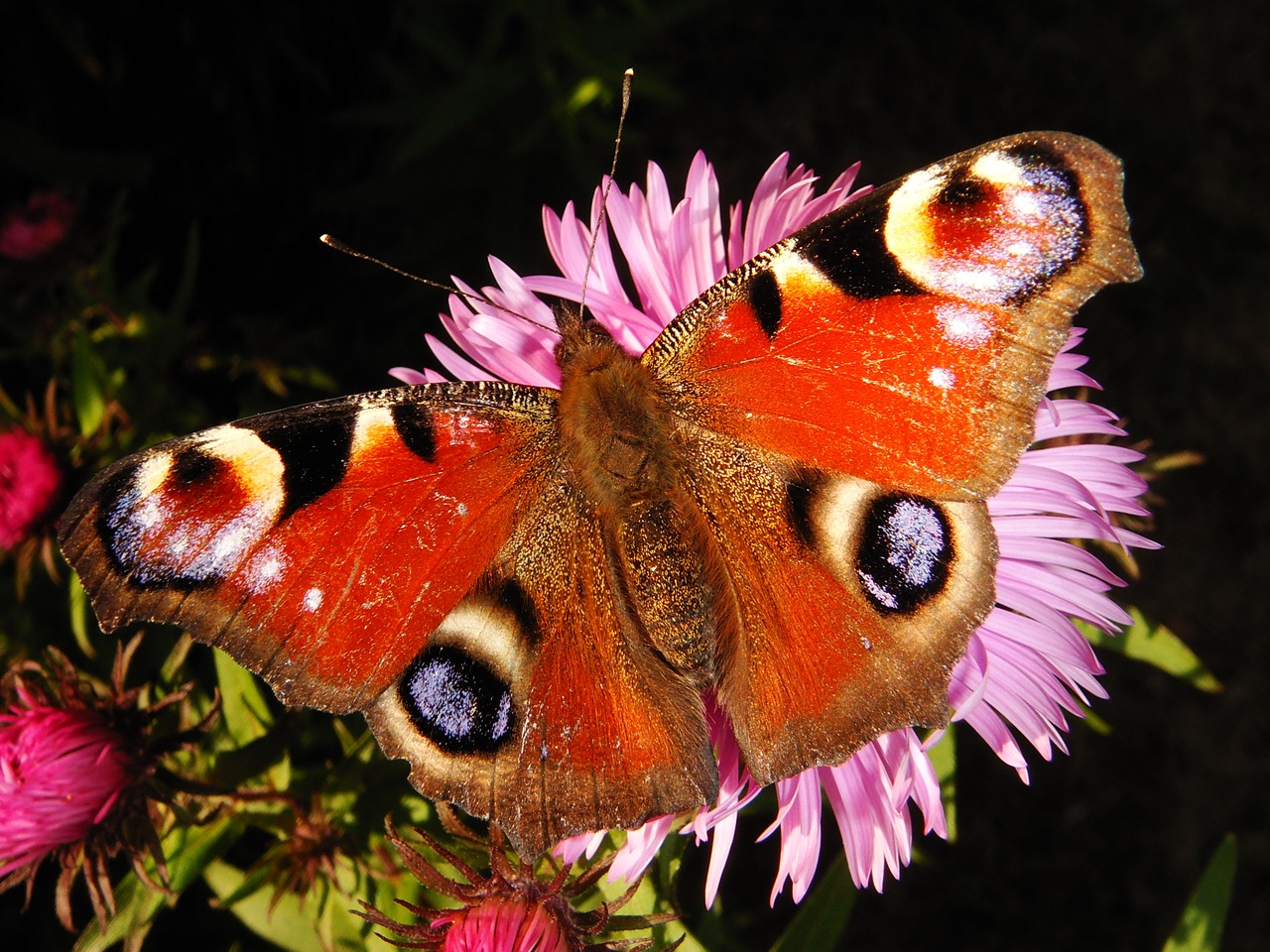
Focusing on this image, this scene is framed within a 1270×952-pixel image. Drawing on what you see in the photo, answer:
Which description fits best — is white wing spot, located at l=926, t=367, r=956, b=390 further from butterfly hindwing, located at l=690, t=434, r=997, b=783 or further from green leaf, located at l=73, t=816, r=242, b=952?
green leaf, located at l=73, t=816, r=242, b=952

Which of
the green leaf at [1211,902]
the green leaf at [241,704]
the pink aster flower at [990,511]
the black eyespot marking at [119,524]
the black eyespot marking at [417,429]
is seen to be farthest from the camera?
Answer: the green leaf at [1211,902]

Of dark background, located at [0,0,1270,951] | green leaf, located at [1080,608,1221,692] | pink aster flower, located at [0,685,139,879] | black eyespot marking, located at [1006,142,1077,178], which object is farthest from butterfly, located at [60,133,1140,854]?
dark background, located at [0,0,1270,951]

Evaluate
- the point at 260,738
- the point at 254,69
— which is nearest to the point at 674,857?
the point at 260,738

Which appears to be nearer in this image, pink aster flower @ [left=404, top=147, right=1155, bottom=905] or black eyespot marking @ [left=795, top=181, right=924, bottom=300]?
black eyespot marking @ [left=795, top=181, right=924, bottom=300]

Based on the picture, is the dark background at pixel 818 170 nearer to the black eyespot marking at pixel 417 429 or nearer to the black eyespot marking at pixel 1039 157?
the black eyespot marking at pixel 417 429

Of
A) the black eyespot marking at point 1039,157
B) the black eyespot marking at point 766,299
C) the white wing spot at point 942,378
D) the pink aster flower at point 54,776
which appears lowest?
the pink aster flower at point 54,776

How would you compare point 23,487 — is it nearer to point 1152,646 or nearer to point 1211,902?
point 1152,646

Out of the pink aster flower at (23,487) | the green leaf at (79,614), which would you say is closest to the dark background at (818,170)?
the pink aster flower at (23,487)
